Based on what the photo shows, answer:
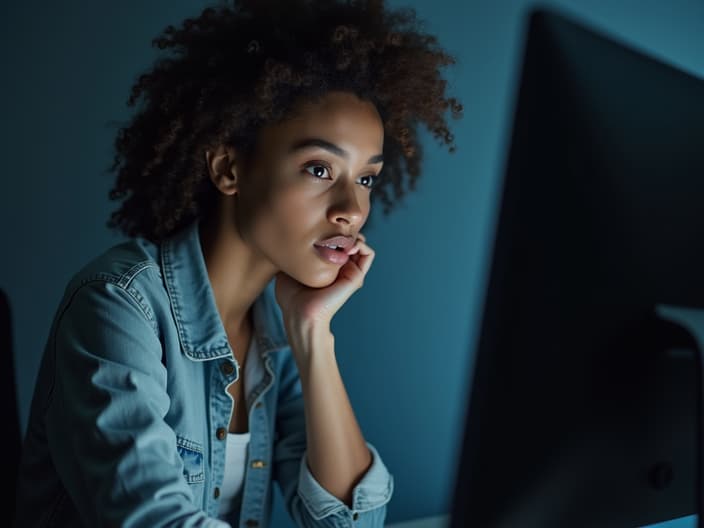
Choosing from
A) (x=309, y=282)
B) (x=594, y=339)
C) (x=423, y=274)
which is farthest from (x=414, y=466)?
(x=594, y=339)

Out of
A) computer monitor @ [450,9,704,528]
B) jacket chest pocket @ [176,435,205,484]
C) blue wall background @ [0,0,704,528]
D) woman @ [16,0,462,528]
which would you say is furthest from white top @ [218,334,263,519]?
computer monitor @ [450,9,704,528]

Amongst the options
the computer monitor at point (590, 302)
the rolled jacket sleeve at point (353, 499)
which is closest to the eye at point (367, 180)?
the rolled jacket sleeve at point (353, 499)

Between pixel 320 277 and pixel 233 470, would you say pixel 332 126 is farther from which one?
pixel 233 470

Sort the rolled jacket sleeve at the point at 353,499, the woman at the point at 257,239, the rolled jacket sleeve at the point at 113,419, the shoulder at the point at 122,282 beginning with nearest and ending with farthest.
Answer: the rolled jacket sleeve at the point at 113,419
the shoulder at the point at 122,282
the woman at the point at 257,239
the rolled jacket sleeve at the point at 353,499

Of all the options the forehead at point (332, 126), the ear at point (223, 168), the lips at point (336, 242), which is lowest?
the lips at point (336, 242)

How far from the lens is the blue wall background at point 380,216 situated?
133 cm

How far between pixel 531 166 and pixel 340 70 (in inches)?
28.9

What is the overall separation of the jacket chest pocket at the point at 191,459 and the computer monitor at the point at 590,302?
0.62m

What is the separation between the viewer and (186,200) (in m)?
1.20

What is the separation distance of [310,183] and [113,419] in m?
0.48

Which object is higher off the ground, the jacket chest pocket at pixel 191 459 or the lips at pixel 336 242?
the lips at pixel 336 242

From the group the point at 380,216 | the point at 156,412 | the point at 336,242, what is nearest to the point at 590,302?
the point at 156,412

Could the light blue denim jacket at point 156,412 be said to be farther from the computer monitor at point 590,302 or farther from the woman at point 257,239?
the computer monitor at point 590,302

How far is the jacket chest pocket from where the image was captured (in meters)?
1.02
